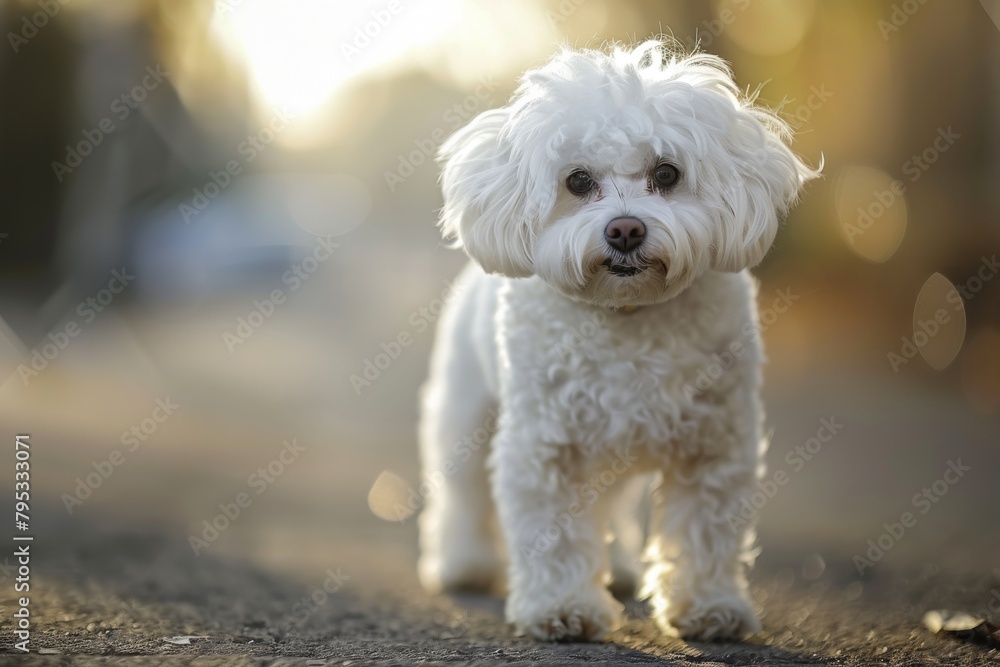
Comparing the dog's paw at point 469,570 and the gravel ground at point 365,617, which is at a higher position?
the dog's paw at point 469,570

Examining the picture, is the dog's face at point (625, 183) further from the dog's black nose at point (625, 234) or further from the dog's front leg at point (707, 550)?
the dog's front leg at point (707, 550)

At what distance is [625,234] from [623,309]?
0.48 m

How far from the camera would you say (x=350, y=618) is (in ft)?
13.5

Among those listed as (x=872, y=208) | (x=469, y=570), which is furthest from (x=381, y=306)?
(x=469, y=570)

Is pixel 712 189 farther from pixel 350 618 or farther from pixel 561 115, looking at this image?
pixel 350 618

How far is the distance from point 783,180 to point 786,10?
11.5m

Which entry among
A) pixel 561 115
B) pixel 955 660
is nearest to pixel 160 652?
pixel 561 115

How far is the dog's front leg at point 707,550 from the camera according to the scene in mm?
3678

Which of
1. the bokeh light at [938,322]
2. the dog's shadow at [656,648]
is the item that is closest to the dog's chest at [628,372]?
the dog's shadow at [656,648]

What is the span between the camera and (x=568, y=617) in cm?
364

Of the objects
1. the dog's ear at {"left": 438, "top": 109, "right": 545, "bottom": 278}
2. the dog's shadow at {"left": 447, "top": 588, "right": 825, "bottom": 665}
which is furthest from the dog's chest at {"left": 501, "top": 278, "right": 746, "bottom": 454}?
the dog's shadow at {"left": 447, "top": 588, "right": 825, "bottom": 665}

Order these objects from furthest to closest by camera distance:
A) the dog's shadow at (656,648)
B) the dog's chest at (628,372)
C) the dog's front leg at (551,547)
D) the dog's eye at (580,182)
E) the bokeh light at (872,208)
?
the bokeh light at (872,208)
the dog's front leg at (551,547)
the dog's chest at (628,372)
the dog's eye at (580,182)
the dog's shadow at (656,648)

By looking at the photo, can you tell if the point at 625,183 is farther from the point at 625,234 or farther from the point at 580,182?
the point at 625,234

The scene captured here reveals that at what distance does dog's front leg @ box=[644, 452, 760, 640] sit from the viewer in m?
3.68
